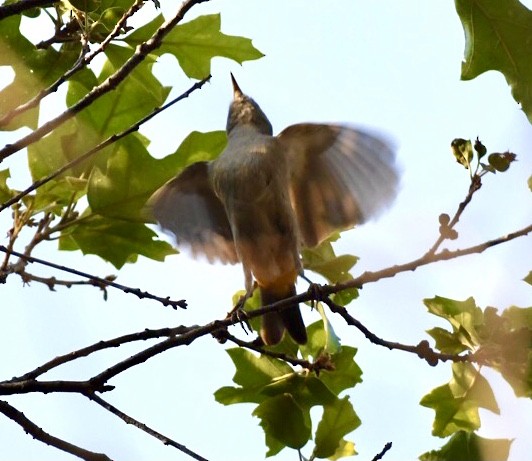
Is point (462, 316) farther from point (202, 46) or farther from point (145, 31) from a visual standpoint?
point (145, 31)

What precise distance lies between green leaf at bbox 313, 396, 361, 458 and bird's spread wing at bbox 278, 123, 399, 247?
1.14 metres

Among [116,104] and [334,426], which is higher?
[116,104]

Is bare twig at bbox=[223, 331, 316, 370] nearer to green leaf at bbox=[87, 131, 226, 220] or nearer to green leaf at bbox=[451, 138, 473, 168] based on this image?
green leaf at bbox=[87, 131, 226, 220]

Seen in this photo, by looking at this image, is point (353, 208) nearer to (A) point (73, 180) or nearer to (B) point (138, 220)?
(B) point (138, 220)

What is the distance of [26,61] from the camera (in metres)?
3.20

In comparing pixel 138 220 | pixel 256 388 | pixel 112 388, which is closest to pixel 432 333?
pixel 256 388

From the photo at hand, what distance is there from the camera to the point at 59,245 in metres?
3.98

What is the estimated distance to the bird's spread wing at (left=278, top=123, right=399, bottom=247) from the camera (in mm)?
4117

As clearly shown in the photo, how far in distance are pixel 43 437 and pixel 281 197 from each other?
2243 mm

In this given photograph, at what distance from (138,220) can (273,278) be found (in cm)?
110

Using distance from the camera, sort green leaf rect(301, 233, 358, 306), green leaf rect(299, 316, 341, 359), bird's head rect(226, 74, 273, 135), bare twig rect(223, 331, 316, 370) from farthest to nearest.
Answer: bird's head rect(226, 74, 273, 135), green leaf rect(301, 233, 358, 306), green leaf rect(299, 316, 341, 359), bare twig rect(223, 331, 316, 370)

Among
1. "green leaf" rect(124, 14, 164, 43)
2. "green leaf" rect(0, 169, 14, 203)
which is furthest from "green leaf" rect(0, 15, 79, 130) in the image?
"green leaf" rect(0, 169, 14, 203)

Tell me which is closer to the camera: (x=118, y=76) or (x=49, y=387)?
(x=118, y=76)

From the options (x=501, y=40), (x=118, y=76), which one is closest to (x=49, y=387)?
(x=118, y=76)
